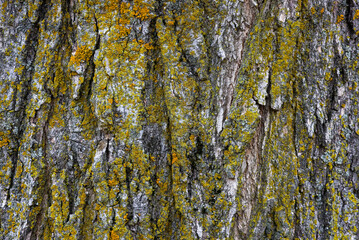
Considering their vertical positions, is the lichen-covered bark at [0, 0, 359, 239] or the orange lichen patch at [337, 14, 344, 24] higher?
the orange lichen patch at [337, 14, 344, 24]

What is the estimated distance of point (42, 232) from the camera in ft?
4.32

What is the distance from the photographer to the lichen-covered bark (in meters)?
1.24

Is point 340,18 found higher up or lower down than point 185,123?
higher up

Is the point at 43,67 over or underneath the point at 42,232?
over

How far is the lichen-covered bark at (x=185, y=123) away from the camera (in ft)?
4.07

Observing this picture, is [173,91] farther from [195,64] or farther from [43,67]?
[43,67]

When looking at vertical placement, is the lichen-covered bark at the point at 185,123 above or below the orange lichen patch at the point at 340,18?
below

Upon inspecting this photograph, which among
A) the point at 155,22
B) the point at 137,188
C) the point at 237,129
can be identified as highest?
the point at 155,22

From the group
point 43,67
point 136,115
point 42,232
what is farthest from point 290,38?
point 42,232

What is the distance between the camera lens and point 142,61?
126 centimetres

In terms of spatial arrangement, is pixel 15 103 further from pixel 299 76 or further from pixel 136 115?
pixel 299 76

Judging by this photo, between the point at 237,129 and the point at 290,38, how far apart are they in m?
0.51

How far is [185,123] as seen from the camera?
4.14 feet

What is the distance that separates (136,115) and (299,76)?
81 centimetres
